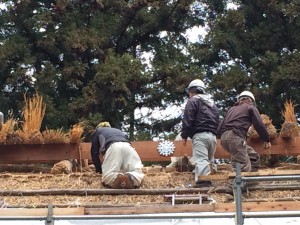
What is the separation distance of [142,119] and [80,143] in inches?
254

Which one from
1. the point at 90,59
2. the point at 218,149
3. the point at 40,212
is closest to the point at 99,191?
the point at 40,212

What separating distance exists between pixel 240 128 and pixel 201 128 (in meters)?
0.50

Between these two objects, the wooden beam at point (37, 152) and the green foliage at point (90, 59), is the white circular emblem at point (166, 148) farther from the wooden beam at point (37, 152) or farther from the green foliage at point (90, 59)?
the green foliage at point (90, 59)

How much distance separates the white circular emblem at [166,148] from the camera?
37.5 ft

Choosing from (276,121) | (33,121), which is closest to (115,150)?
(33,121)

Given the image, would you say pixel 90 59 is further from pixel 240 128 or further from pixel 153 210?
pixel 153 210

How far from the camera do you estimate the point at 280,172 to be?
10031mm

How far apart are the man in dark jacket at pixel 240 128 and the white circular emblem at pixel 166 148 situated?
1.62 m

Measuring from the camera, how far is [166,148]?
11.5 metres

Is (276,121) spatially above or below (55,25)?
below

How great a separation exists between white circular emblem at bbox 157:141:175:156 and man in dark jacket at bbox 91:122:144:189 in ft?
4.06

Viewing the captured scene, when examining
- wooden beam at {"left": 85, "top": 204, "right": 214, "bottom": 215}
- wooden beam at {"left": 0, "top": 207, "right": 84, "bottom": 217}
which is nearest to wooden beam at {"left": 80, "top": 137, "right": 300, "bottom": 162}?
wooden beam at {"left": 85, "top": 204, "right": 214, "bottom": 215}

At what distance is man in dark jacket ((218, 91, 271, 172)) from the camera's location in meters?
9.58

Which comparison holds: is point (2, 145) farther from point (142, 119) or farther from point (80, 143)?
point (142, 119)
